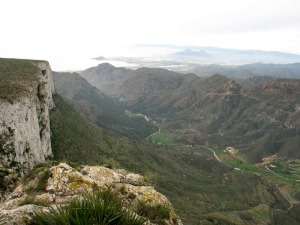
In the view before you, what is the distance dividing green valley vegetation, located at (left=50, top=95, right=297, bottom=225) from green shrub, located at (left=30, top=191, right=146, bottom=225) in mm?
43873

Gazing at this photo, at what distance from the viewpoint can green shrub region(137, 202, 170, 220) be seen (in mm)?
16922

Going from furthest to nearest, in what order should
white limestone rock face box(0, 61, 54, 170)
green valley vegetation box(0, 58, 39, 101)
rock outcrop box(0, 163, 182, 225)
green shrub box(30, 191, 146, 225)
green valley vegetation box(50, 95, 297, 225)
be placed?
green valley vegetation box(50, 95, 297, 225)
green valley vegetation box(0, 58, 39, 101)
white limestone rock face box(0, 61, 54, 170)
rock outcrop box(0, 163, 182, 225)
green shrub box(30, 191, 146, 225)

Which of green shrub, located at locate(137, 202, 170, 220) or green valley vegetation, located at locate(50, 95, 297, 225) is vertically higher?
green shrub, located at locate(137, 202, 170, 220)

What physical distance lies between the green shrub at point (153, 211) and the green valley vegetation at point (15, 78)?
1387 inches

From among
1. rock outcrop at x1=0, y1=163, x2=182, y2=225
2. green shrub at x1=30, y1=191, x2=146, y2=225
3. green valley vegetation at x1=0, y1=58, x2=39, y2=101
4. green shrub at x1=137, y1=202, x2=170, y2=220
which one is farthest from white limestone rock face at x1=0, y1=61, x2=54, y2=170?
green shrub at x1=30, y1=191, x2=146, y2=225

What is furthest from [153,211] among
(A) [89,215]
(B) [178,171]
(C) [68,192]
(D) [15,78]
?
(B) [178,171]

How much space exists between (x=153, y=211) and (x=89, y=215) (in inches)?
307

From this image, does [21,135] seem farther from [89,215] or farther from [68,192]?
[89,215]

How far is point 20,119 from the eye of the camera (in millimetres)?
47219

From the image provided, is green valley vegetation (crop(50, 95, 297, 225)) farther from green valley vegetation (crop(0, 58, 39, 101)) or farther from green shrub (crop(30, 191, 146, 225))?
green shrub (crop(30, 191, 146, 225))

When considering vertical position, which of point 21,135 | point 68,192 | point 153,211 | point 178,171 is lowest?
point 178,171

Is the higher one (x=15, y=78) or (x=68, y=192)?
(x=15, y=78)

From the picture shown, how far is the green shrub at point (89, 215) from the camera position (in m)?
10.1

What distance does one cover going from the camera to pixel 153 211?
1758 centimetres
